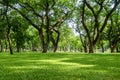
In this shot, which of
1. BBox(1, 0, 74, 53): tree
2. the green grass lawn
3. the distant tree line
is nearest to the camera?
the green grass lawn

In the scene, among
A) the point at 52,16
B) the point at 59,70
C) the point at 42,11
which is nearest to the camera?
the point at 59,70

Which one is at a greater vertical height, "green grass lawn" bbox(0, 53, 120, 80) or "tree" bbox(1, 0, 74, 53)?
"tree" bbox(1, 0, 74, 53)

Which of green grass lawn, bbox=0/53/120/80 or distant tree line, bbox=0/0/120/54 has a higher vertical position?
distant tree line, bbox=0/0/120/54

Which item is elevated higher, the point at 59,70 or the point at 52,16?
the point at 52,16

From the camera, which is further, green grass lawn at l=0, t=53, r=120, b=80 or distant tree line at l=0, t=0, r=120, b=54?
distant tree line at l=0, t=0, r=120, b=54

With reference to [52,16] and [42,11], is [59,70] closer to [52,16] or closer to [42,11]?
[42,11]

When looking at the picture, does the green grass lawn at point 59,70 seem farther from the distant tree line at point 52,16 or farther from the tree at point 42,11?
the tree at point 42,11

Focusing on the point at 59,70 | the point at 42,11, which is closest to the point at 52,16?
the point at 42,11

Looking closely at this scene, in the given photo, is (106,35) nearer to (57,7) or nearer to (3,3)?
(57,7)

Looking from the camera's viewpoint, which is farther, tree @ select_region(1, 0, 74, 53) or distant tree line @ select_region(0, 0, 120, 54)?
tree @ select_region(1, 0, 74, 53)

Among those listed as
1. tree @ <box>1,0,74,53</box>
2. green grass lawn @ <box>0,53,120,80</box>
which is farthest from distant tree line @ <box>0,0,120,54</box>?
green grass lawn @ <box>0,53,120,80</box>

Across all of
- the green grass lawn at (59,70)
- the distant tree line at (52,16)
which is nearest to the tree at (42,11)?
the distant tree line at (52,16)

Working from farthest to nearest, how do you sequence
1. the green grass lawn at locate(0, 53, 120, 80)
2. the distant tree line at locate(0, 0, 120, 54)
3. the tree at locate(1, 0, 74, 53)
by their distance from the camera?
the tree at locate(1, 0, 74, 53)
the distant tree line at locate(0, 0, 120, 54)
the green grass lawn at locate(0, 53, 120, 80)

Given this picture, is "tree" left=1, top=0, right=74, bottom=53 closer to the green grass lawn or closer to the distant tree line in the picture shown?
the distant tree line
